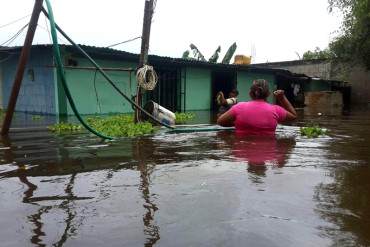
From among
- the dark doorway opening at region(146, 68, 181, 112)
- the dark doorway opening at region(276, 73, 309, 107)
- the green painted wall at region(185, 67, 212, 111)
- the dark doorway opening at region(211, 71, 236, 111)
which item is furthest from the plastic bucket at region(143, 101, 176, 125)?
the dark doorway opening at region(276, 73, 309, 107)

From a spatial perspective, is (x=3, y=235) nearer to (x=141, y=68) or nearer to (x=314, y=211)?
(x=314, y=211)

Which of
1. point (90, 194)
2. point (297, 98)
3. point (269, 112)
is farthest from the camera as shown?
point (297, 98)

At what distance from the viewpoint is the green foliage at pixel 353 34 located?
2296cm

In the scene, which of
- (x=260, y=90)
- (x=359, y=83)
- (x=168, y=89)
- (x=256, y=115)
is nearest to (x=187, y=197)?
(x=260, y=90)

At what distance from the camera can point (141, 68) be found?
419 inches

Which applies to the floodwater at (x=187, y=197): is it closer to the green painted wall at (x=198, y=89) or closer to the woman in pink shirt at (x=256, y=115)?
the woman in pink shirt at (x=256, y=115)

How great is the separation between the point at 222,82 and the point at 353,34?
849 cm

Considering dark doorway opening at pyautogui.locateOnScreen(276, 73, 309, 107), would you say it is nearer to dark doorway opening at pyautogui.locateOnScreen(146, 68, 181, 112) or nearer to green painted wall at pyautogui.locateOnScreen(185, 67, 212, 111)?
green painted wall at pyautogui.locateOnScreen(185, 67, 212, 111)

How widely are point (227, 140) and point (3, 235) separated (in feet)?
17.6

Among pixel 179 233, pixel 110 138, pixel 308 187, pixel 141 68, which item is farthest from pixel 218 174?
pixel 141 68

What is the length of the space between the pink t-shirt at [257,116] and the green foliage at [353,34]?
17.7 metres

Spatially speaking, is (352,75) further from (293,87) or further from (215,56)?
(215,56)

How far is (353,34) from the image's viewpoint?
25.5m

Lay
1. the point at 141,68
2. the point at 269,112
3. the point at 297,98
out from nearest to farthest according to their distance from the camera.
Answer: the point at 269,112 → the point at 141,68 → the point at 297,98
